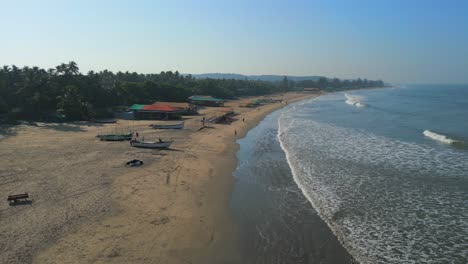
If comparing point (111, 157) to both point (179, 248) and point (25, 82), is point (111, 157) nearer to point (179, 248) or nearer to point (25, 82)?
point (179, 248)

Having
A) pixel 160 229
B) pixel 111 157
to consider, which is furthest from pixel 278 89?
pixel 160 229

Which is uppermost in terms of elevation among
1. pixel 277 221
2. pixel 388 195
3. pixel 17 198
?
pixel 17 198

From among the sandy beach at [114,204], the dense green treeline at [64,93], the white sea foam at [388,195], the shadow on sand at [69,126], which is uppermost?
the dense green treeline at [64,93]

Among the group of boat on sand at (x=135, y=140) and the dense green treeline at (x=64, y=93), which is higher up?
the dense green treeline at (x=64, y=93)

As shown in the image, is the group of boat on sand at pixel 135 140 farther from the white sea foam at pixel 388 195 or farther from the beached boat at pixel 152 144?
the white sea foam at pixel 388 195

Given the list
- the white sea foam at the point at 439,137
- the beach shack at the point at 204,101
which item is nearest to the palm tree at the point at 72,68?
the beach shack at the point at 204,101

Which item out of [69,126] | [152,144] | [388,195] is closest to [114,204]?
[152,144]

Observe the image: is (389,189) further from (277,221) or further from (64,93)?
(64,93)
